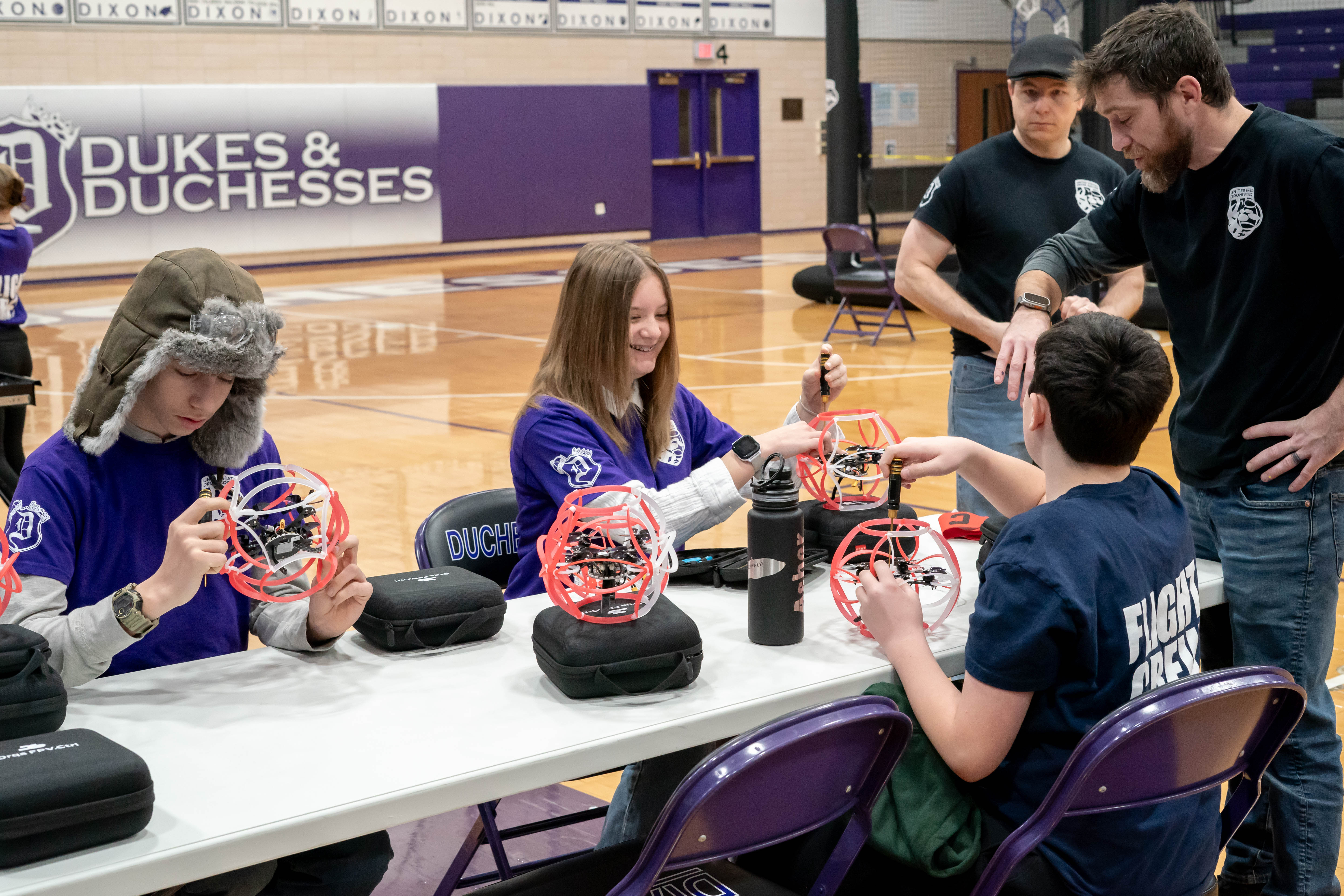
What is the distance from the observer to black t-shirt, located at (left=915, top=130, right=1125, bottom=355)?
12.2ft

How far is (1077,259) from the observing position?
294 cm

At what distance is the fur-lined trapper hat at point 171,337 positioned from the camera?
210 centimetres

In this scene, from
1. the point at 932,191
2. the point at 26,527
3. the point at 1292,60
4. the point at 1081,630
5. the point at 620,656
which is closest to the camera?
the point at 1081,630

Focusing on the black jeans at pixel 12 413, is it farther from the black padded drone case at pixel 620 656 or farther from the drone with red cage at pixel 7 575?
the black padded drone case at pixel 620 656

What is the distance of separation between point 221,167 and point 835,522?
14.6 meters

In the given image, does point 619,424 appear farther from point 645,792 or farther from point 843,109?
point 843,109

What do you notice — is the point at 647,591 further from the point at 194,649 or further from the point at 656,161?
the point at 656,161

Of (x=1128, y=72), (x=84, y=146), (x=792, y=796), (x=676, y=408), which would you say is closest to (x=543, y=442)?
(x=676, y=408)

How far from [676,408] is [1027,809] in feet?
4.51

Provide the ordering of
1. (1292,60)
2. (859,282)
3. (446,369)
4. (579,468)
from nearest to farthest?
1. (579,468)
2. (446,369)
3. (859,282)
4. (1292,60)

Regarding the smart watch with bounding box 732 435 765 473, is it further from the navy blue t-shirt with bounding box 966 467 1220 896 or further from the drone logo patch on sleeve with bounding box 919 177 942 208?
the drone logo patch on sleeve with bounding box 919 177 942 208

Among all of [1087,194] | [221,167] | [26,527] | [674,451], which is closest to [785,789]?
[26,527]

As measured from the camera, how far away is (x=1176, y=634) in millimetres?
1974

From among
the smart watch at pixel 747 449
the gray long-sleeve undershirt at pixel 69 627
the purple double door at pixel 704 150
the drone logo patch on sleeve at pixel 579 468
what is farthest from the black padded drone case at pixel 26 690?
the purple double door at pixel 704 150
